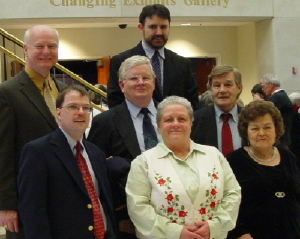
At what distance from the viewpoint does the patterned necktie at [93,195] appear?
274 cm

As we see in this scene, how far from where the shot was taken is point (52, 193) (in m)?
2.64

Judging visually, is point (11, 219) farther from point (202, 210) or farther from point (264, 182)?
point (264, 182)

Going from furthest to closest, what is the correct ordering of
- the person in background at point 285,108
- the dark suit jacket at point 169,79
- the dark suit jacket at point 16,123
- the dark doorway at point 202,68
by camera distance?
the dark doorway at point 202,68, the person in background at point 285,108, the dark suit jacket at point 169,79, the dark suit jacket at point 16,123

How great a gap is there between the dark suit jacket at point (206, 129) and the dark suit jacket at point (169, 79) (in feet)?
1.02

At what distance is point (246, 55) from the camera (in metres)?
12.2

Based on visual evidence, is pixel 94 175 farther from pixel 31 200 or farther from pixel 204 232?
pixel 204 232

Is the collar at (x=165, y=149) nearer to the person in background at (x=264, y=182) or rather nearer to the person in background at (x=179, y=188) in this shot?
the person in background at (x=179, y=188)

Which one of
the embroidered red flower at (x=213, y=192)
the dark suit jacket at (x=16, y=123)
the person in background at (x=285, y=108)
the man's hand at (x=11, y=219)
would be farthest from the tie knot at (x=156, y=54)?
the person in background at (x=285, y=108)

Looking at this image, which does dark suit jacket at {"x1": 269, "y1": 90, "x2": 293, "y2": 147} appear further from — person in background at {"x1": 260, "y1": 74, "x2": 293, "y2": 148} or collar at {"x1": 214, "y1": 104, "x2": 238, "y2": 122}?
collar at {"x1": 214, "y1": 104, "x2": 238, "y2": 122}

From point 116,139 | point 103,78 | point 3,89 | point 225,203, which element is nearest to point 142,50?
point 116,139

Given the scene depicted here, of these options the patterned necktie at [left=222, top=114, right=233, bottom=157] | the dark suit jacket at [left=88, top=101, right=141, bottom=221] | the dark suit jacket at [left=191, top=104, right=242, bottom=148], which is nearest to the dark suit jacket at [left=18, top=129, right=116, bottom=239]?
the dark suit jacket at [left=88, top=101, right=141, bottom=221]

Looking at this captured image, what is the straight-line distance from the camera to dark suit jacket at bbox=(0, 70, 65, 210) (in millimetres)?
2914

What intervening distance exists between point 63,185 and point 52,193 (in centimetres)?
7

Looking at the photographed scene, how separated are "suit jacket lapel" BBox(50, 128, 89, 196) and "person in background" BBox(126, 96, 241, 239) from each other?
0.31 metres
